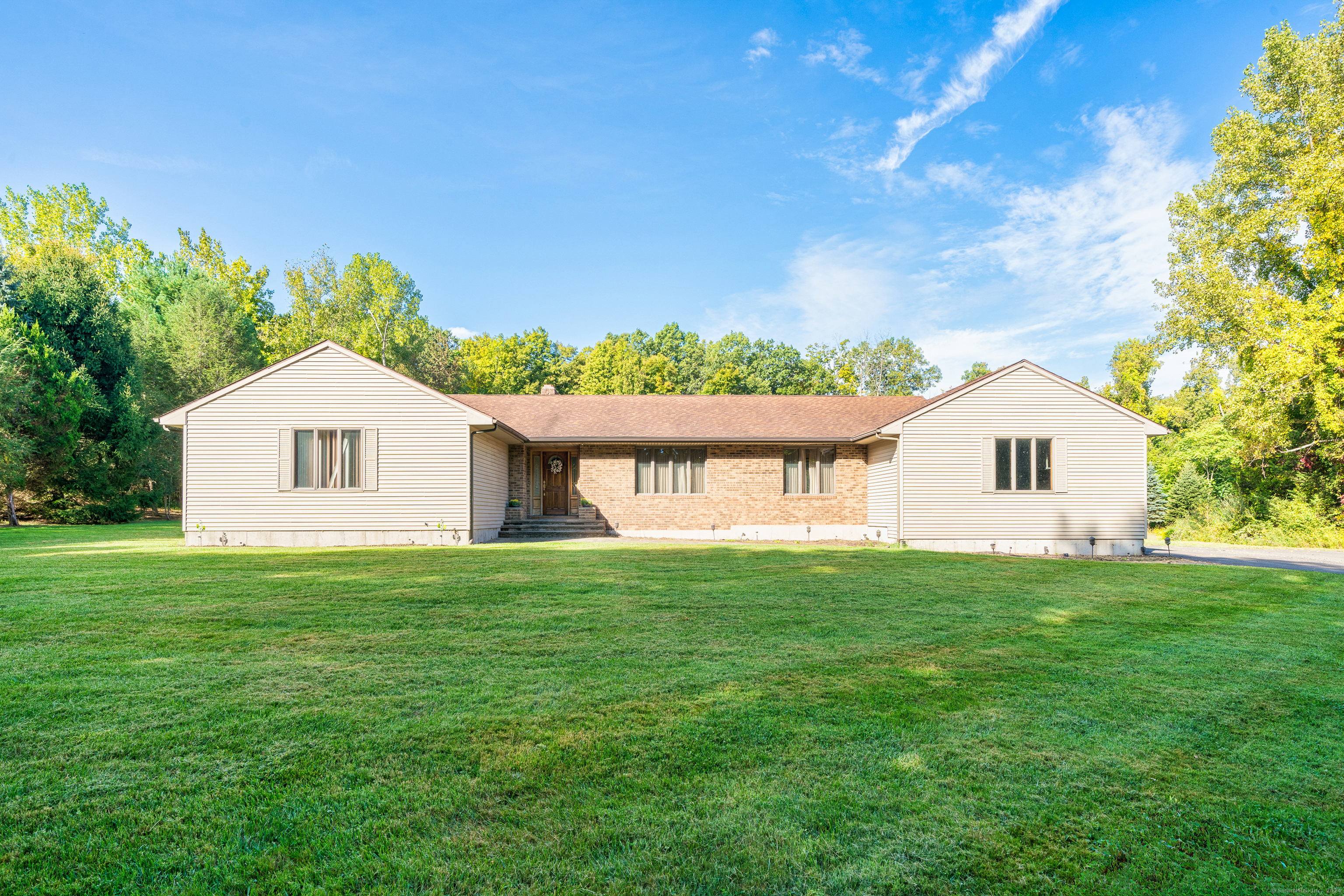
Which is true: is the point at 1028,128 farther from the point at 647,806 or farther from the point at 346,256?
the point at 346,256

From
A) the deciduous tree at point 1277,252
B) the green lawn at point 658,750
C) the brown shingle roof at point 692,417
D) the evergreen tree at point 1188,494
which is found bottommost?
the green lawn at point 658,750

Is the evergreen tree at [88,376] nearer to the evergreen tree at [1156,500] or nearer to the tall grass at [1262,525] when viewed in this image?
the tall grass at [1262,525]

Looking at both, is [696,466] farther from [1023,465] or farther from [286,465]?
[286,465]

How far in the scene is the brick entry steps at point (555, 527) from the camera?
17.1m

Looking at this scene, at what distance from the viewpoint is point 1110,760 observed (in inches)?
117

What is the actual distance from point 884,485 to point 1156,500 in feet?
51.0

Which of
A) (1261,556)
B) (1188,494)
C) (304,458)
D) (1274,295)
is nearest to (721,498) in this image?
(304,458)

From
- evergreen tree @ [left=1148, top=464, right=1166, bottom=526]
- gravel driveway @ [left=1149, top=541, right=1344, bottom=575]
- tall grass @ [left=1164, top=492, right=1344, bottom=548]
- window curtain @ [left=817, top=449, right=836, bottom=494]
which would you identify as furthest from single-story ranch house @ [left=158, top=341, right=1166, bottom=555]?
evergreen tree @ [left=1148, top=464, right=1166, bottom=526]

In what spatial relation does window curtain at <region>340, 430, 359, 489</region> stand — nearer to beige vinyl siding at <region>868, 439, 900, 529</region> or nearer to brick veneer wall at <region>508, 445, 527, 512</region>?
brick veneer wall at <region>508, 445, 527, 512</region>

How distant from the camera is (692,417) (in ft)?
62.5

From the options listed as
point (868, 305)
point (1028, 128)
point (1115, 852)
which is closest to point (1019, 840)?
point (1115, 852)

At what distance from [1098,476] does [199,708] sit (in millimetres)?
17450

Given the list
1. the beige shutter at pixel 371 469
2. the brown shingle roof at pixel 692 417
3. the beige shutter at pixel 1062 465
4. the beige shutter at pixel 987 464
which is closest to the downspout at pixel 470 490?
the brown shingle roof at pixel 692 417

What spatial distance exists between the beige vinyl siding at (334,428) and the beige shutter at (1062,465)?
14077 mm
